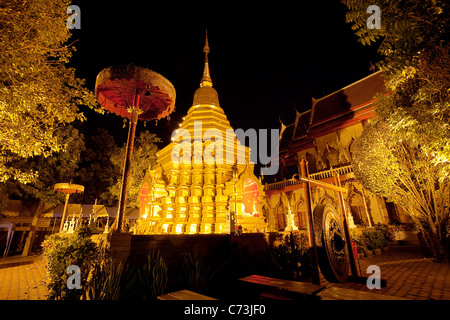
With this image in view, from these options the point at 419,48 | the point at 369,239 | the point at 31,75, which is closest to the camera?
the point at 419,48

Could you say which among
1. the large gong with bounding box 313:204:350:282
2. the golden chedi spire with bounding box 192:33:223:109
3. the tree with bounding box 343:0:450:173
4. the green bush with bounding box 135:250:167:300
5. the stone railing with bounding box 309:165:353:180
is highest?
Result: the golden chedi spire with bounding box 192:33:223:109

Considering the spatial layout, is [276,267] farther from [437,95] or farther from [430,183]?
[430,183]

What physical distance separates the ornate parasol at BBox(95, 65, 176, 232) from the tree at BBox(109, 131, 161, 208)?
9.71m

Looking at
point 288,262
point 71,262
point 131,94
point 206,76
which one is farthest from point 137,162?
point 288,262

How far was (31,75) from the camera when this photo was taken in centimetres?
550

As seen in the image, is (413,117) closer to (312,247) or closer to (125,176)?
(312,247)

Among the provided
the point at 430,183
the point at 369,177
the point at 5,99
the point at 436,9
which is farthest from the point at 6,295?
the point at 430,183

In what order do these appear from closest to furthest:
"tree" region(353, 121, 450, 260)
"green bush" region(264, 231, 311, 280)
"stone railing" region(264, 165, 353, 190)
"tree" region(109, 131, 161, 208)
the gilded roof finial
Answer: "green bush" region(264, 231, 311, 280) → "tree" region(353, 121, 450, 260) → the gilded roof finial → "stone railing" region(264, 165, 353, 190) → "tree" region(109, 131, 161, 208)

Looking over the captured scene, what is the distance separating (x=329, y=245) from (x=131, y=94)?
25.4 feet

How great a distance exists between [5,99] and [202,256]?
5.89 metres

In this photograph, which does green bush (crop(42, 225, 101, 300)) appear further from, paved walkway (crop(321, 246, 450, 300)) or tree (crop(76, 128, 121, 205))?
tree (crop(76, 128, 121, 205))

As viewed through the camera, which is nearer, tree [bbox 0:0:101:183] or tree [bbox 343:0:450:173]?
tree [bbox 343:0:450:173]

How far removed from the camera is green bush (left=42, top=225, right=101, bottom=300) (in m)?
4.04

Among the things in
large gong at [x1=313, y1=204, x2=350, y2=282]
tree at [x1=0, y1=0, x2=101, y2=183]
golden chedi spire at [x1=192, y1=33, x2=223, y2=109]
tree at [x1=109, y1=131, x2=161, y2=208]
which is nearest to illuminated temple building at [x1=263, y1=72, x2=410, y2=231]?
golden chedi spire at [x1=192, y1=33, x2=223, y2=109]
